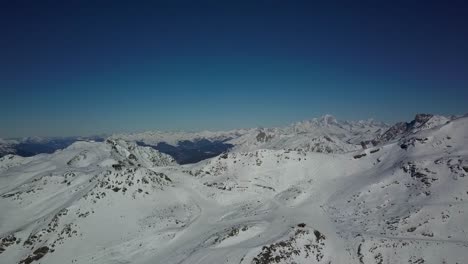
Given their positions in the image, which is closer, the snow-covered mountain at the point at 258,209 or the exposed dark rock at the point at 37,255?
the exposed dark rock at the point at 37,255

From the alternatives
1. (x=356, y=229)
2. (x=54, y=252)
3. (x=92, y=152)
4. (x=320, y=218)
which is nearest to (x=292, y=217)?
(x=320, y=218)

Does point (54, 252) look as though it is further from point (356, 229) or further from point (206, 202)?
point (356, 229)

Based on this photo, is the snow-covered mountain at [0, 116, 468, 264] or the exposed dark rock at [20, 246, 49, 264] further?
the snow-covered mountain at [0, 116, 468, 264]

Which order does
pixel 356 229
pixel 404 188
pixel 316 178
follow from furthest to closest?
pixel 316 178, pixel 404 188, pixel 356 229

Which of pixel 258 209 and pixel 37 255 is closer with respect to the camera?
pixel 37 255

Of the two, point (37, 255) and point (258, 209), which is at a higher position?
point (258, 209)

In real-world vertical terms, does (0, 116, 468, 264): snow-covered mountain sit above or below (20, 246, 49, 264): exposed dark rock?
above

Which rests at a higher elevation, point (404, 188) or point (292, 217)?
point (404, 188)

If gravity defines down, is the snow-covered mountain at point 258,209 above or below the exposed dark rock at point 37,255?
above
